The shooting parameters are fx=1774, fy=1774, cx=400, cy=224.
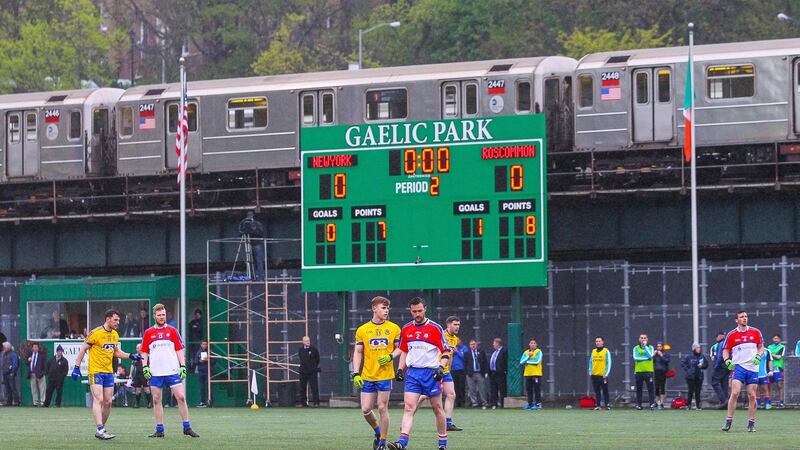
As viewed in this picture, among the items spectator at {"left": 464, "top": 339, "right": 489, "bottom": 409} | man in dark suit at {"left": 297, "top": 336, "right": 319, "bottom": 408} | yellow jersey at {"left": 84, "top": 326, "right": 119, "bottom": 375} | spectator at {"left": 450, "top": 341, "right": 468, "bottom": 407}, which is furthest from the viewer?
man in dark suit at {"left": 297, "top": 336, "right": 319, "bottom": 408}

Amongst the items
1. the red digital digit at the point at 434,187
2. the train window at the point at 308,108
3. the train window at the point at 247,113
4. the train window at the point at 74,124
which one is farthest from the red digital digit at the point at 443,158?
the train window at the point at 74,124

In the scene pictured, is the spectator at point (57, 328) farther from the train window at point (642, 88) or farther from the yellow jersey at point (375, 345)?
the yellow jersey at point (375, 345)

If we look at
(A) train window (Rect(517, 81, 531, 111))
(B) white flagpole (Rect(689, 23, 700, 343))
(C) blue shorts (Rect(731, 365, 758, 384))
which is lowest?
(C) blue shorts (Rect(731, 365, 758, 384))

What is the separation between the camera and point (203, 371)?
145ft

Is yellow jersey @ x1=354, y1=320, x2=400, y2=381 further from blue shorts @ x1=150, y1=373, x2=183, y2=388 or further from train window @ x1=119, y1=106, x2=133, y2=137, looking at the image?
train window @ x1=119, y1=106, x2=133, y2=137

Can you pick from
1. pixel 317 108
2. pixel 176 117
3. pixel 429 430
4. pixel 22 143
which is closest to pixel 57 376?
pixel 176 117

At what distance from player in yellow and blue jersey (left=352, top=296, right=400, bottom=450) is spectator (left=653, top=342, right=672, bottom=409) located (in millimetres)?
17736

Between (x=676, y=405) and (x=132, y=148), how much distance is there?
19593 mm

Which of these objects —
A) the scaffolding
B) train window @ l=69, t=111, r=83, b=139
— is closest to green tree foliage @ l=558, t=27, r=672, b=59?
train window @ l=69, t=111, r=83, b=139

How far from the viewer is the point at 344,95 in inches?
1873

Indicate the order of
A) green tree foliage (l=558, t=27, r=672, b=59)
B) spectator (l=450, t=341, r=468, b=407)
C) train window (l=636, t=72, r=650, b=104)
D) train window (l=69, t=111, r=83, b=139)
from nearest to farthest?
spectator (l=450, t=341, r=468, b=407), train window (l=636, t=72, r=650, b=104), train window (l=69, t=111, r=83, b=139), green tree foliage (l=558, t=27, r=672, b=59)

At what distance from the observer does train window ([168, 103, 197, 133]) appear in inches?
1972

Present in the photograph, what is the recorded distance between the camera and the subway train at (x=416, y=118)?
43.5 m

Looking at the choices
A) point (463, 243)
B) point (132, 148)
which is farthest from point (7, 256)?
point (463, 243)
